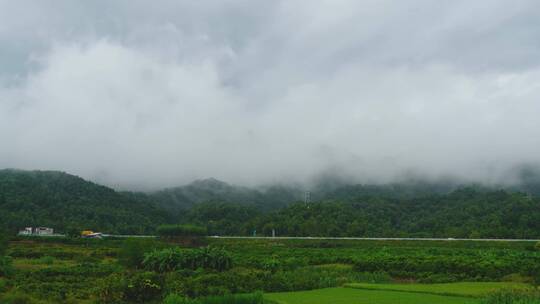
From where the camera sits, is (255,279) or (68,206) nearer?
(255,279)

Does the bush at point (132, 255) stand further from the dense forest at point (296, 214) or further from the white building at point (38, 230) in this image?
the white building at point (38, 230)

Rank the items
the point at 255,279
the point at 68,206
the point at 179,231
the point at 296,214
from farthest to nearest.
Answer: the point at 68,206 < the point at 296,214 < the point at 179,231 < the point at 255,279

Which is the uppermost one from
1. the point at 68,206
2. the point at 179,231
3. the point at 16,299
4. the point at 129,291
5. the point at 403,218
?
the point at 68,206

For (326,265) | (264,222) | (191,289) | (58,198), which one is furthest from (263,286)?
(58,198)

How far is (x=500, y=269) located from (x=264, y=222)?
85.8 m

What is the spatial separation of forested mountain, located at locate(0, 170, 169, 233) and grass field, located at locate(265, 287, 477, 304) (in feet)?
265

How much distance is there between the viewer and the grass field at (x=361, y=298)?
27578 millimetres

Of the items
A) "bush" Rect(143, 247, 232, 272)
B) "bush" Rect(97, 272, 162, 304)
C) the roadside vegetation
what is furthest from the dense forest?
"bush" Rect(97, 272, 162, 304)

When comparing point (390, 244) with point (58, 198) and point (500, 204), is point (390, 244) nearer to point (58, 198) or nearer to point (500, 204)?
point (500, 204)

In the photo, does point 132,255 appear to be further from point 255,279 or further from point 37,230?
point 37,230

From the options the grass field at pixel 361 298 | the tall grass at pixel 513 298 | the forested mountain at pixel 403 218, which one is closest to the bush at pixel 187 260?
the grass field at pixel 361 298

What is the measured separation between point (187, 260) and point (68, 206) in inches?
4074

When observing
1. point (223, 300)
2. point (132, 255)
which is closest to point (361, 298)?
point (223, 300)

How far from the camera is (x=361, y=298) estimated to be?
2905cm
